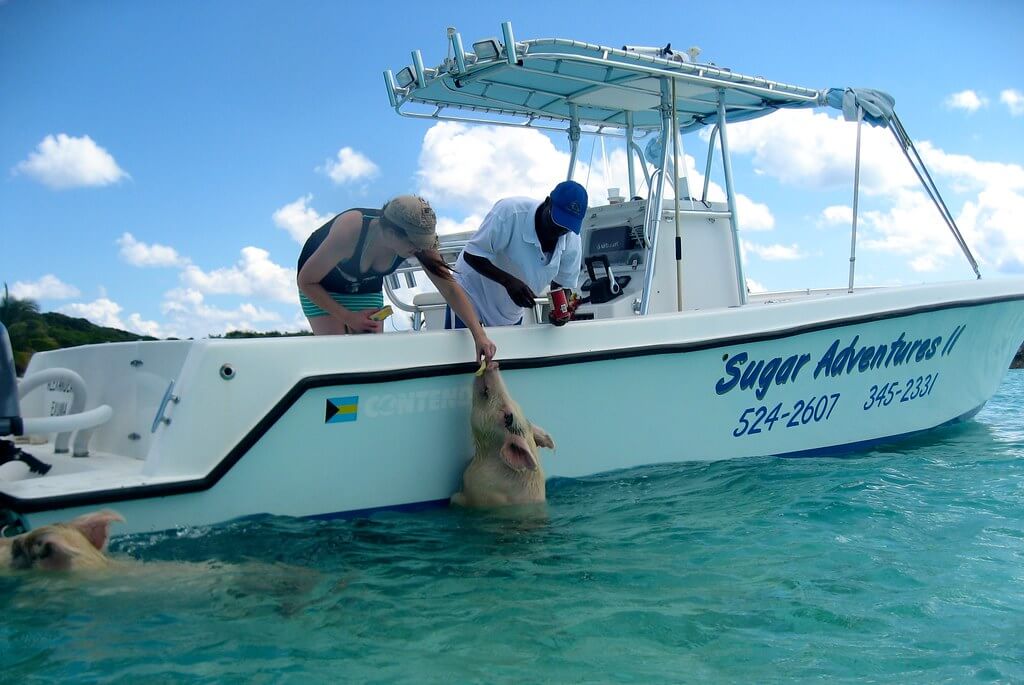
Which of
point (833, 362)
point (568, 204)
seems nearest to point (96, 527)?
point (568, 204)

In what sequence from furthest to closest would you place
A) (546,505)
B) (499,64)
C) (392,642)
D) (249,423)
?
(499,64) → (546,505) → (249,423) → (392,642)

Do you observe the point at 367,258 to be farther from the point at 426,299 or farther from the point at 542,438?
the point at 426,299

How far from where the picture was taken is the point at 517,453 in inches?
147

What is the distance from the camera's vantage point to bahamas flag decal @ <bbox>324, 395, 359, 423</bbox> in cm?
358

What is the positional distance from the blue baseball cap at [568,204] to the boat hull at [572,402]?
55 centimetres

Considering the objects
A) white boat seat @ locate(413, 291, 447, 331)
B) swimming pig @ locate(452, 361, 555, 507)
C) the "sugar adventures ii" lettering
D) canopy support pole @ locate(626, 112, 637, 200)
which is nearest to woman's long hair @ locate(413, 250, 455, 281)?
swimming pig @ locate(452, 361, 555, 507)

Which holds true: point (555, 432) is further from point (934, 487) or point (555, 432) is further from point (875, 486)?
point (934, 487)

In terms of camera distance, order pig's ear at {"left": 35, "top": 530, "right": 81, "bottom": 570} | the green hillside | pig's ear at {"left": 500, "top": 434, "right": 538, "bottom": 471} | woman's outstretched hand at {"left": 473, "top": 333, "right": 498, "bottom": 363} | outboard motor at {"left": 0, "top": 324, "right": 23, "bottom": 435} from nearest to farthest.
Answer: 1. pig's ear at {"left": 35, "top": 530, "right": 81, "bottom": 570}
2. outboard motor at {"left": 0, "top": 324, "right": 23, "bottom": 435}
3. pig's ear at {"left": 500, "top": 434, "right": 538, "bottom": 471}
4. woman's outstretched hand at {"left": 473, "top": 333, "right": 498, "bottom": 363}
5. the green hillside

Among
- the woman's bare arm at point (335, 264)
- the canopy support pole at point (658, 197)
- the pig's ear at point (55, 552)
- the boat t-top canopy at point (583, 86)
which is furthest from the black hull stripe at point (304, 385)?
the boat t-top canopy at point (583, 86)

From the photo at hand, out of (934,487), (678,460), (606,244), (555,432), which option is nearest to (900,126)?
(606,244)

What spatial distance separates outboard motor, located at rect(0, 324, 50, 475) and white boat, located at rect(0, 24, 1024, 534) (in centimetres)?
2

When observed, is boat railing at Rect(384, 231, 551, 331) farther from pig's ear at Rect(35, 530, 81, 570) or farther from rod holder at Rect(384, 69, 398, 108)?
pig's ear at Rect(35, 530, 81, 570)

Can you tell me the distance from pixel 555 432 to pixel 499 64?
251 cm

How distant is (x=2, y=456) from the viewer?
343 centimetres
